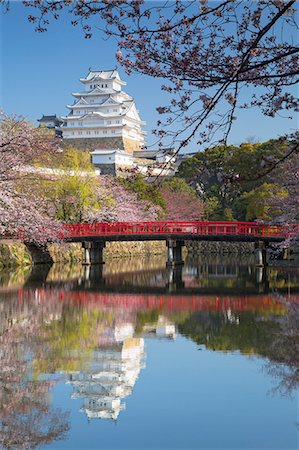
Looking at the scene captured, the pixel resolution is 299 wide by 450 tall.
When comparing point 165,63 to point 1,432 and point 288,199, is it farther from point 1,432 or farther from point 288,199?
point 288,199

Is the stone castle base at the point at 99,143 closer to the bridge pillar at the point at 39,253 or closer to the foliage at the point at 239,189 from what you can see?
the foliage at the point at 239,189

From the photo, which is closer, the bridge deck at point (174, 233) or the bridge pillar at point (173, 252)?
the bridge deck at point (174, 233)

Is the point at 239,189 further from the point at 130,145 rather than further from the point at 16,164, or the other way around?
the point at 130,145

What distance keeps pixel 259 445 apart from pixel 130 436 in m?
1.17

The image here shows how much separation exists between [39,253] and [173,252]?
18.6 feet

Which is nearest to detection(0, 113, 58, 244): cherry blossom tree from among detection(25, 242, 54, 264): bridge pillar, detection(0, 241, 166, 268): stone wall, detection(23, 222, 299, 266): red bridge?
detection(23, 222, 299, 266): red bridge

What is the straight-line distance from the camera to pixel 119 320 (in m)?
13.1

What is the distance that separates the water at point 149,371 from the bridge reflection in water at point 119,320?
23 mm

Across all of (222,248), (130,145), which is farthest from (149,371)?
(130,145)

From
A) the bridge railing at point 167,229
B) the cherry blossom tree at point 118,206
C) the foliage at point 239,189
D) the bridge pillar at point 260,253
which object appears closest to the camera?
the bridge railing at point 167,229

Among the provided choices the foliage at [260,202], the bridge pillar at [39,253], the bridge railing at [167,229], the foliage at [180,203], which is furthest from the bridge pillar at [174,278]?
the foliage at [180,203]

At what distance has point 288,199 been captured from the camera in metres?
26.1

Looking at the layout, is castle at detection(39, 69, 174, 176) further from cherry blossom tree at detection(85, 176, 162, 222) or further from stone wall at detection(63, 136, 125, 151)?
cherry blossom tree at detection(85, 176, 162, 222)

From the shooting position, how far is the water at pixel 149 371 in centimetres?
639
